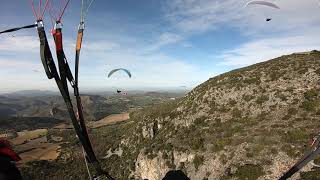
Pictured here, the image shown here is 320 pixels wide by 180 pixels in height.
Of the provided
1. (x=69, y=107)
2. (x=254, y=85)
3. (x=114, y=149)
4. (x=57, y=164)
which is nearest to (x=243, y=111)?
(x=254, y=85)

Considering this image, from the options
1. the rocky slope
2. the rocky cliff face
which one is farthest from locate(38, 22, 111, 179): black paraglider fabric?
the rocky cliff face

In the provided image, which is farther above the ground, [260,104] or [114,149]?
[260,104]

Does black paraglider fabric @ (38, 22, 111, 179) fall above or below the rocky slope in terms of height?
above

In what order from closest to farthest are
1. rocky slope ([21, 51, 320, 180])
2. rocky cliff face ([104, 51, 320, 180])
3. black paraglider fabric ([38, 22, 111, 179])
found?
black paraglider fabric ([38, 22, 111, 179])
rocky slope ([21, 51, 320, 180])
rocky cliff face ([104, 51, 320, 180])

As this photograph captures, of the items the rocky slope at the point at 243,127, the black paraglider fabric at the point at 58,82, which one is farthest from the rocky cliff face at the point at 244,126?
the black paraglider fabric at the point at 58,82

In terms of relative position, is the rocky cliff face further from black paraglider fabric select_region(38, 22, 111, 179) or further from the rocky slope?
black paraglider fabric select_region(38, 22, 111, 179)

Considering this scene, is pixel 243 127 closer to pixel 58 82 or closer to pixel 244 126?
pixel 244 126

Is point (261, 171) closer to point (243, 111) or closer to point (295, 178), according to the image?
point (295, 178)

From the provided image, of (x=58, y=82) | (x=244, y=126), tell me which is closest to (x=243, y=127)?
(x=244, y=126)
